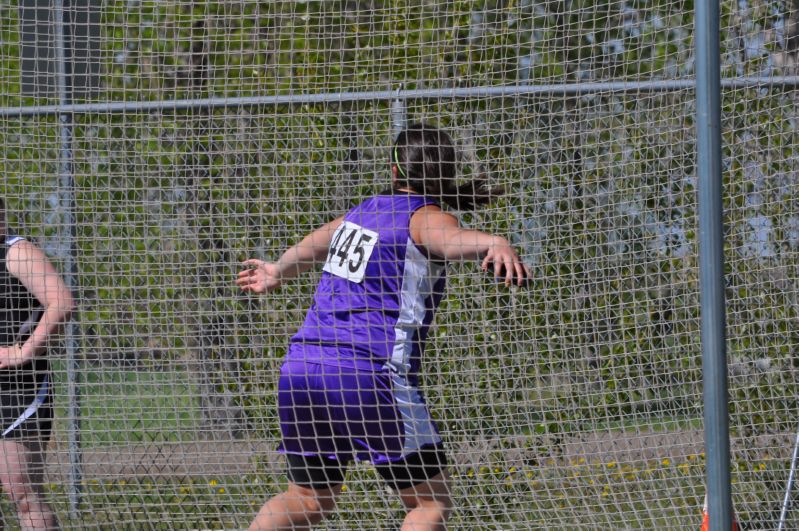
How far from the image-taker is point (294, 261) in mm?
3951

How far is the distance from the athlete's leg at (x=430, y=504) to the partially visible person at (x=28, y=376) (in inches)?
61.4

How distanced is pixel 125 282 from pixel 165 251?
1.51 ft

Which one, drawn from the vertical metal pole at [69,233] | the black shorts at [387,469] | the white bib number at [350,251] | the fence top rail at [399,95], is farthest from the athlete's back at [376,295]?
the vertical metal pole at [69,233]

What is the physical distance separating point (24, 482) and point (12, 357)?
50 cm

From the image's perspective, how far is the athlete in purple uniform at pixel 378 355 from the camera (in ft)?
11.9

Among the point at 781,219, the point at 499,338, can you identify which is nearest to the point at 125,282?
the point at 499,338

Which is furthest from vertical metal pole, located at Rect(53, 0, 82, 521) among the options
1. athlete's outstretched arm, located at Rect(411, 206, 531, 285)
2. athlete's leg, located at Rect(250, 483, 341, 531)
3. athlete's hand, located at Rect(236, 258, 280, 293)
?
athlete's outstretched arm, located at Rect(411, 206, 531, 285)

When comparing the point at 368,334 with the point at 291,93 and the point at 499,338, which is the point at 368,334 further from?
the point at 291,93

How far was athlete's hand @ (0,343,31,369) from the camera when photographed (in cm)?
418

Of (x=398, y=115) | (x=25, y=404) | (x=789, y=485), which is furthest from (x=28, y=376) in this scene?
(x=789, y=485)

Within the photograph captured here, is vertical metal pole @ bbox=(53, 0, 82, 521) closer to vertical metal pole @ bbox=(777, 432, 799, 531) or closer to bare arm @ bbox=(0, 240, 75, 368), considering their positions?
bare arm @ bbox=(0, 240, 75, 368)

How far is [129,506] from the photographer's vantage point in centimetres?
501

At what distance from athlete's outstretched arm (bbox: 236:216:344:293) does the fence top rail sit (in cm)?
99

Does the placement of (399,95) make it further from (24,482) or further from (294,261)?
(24,482)
